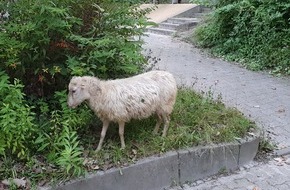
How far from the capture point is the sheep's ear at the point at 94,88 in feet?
11.1

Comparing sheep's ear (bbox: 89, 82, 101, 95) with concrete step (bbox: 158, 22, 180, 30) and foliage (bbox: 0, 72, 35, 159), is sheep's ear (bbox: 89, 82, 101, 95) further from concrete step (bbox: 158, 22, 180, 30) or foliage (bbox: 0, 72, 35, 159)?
concrete step (bbox: 158, 22, 180, 30)

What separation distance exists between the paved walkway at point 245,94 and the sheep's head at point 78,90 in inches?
57.2

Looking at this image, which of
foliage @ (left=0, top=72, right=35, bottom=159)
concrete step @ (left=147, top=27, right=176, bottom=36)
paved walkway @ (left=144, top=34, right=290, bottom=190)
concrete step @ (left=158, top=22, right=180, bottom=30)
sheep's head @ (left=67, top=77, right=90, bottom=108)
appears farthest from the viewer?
concrete step @ (left=158, top=22, right=180, bottom=30)

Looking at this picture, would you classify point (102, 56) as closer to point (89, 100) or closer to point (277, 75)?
point (89, 100)

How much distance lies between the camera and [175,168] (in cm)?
368

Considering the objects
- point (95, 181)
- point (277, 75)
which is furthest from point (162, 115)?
point (277, 75)

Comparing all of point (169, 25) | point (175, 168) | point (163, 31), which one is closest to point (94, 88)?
point (175, 168)

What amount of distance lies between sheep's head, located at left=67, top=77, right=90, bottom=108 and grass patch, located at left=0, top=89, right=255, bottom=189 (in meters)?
0.56

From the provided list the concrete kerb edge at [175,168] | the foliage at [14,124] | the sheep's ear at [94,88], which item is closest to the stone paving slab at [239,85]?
the concrete kerb edge at [175,168]

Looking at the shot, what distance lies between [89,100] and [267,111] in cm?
331

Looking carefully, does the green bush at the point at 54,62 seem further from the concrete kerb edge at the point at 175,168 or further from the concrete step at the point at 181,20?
the concrete step at the point at 181,20

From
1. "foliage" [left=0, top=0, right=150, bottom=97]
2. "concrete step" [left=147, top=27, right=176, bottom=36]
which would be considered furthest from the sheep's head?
"concrete step" [left=147, top=27, right=176, bottom=36]

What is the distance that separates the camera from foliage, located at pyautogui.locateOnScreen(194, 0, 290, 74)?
8.18 m

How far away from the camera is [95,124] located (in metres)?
3.98
